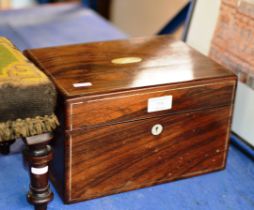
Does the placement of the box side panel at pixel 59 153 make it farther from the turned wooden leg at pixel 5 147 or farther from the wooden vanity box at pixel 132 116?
the turned wooden leg at pixel 5 147

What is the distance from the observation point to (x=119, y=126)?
1.28 metres

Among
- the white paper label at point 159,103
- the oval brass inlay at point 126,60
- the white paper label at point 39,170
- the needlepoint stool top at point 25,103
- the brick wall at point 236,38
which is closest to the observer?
the needlepoint stool top at point 25,103

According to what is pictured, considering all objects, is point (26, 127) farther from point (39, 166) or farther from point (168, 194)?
point (168, 194)

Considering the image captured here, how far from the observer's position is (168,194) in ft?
4.66

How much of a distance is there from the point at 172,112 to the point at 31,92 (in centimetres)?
42

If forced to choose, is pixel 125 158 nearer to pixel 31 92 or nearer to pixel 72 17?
pixel 31 92

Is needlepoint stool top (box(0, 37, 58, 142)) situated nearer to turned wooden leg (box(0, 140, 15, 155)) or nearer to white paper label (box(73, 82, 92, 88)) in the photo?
white paper label (box(73, 82, 92, 88))

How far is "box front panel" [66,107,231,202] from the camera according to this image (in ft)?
4.18

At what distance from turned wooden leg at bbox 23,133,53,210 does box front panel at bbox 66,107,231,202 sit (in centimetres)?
7

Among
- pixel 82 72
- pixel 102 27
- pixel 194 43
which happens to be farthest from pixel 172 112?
pixel 102 27

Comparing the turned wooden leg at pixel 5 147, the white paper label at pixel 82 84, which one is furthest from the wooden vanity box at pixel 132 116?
the turned wooden leg at pixel 5 147

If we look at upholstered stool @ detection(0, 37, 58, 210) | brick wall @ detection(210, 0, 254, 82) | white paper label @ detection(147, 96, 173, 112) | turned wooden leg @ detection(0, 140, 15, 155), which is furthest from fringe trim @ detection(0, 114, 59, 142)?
brick wall @ detection(210, 0, 254, 82)

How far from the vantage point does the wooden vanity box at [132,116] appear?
48.8 inches

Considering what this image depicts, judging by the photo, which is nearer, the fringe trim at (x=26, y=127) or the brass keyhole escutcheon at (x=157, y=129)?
the fringe trim at (x=26, y=127)
